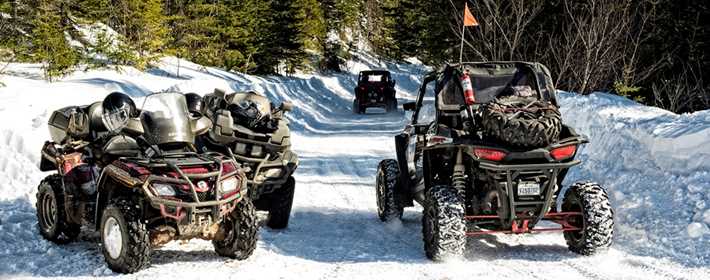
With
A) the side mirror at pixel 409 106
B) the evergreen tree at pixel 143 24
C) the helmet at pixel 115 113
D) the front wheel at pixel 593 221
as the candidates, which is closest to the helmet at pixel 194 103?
the helmet at pixel 115 113

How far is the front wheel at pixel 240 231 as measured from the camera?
608 cm

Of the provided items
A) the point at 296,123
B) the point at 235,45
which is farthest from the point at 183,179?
the point at 235,45

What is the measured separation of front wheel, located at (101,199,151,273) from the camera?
551cm

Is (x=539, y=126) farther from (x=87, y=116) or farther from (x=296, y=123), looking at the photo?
(x=296, y=123)

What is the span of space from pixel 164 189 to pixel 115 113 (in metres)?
1.26

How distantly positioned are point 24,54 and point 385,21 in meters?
66.8

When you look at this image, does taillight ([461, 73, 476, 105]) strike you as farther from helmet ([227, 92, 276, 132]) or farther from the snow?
helmet ([227, 92, 276, 132])

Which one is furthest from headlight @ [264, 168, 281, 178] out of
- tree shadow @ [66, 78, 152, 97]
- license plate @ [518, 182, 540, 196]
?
tree shadow @ [66, 78, 152, 97]

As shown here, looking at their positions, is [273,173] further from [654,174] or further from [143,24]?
[143,24]

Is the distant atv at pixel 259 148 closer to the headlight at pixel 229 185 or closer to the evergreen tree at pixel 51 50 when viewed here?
the headlight at pixel 229 185

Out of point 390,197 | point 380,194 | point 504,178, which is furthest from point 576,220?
point 380,194

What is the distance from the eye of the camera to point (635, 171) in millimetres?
9047

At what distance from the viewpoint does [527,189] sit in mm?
6258

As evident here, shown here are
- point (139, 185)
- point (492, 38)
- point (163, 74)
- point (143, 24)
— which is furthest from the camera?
point (163, 74)
